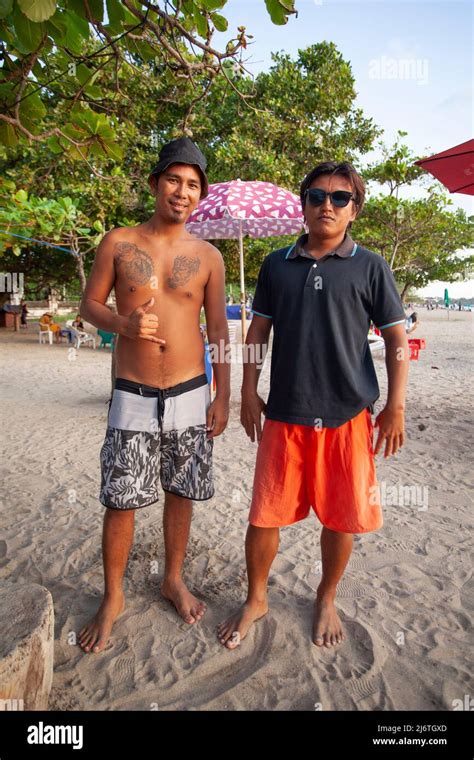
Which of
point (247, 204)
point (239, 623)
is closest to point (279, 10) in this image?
point (239, 623)

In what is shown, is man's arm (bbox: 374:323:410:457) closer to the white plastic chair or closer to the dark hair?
the dark hair

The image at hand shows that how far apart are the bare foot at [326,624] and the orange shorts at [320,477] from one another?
555 millimetres

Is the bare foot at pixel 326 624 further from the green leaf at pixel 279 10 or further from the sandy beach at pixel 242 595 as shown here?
the green leaf at pixel 279 10

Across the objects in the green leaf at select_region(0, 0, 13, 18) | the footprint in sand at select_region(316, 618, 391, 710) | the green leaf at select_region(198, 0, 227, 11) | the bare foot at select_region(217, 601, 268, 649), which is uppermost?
the green leaf at select_region(198, 0, 227, 11)

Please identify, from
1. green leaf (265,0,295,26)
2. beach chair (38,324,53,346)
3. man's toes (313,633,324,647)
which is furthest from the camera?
beach chair (38,324,53,346)

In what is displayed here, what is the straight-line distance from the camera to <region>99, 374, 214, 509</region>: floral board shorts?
2252mm

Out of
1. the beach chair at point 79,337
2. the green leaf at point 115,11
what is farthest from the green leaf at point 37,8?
the beach chair at point 79,337

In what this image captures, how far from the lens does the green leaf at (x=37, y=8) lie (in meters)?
1.44

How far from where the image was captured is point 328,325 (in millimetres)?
2117

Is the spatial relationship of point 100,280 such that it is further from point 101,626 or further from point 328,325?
point 101,626

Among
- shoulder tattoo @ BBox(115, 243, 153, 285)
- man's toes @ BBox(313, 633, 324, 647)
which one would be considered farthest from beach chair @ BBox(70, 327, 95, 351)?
man's toes @ BBox(313, 633, 324, 647)

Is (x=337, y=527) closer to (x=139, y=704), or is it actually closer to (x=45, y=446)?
(x=139, y=704)

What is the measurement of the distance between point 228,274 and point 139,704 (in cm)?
2228

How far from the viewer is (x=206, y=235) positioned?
26.2 feet
